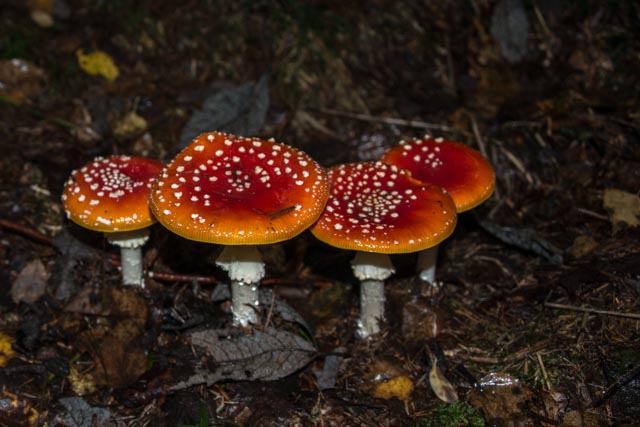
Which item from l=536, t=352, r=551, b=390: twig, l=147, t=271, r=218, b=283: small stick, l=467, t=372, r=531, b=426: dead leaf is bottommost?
l=147, t=271, r=218, b=283: small stick

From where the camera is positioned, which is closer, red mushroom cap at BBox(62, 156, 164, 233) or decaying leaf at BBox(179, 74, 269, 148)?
red mushroom cap at BBox(62, 156, 164, 233)

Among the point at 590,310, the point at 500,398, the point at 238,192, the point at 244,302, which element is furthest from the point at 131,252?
the point at 590,310

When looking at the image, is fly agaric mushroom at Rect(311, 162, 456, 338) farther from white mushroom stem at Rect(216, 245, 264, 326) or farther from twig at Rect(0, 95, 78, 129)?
twig at Rect(0, 95, 78, 129)

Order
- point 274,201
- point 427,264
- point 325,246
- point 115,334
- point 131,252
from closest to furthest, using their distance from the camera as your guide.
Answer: point 274,201 → point 115,334 → point 131,252 → point 427,264 → point 325,246

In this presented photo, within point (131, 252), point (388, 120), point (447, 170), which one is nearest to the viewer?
point (447, 170)

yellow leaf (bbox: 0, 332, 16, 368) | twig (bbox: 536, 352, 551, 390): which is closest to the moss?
twig (bbox: 536, 352, 551, 390)

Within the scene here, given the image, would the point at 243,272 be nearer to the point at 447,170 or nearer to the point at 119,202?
the point at 119,202

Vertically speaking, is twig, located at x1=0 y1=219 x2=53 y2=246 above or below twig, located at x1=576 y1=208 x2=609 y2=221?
below

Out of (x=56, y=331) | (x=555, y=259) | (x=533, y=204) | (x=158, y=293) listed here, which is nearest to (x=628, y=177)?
(x=533, y=204)
